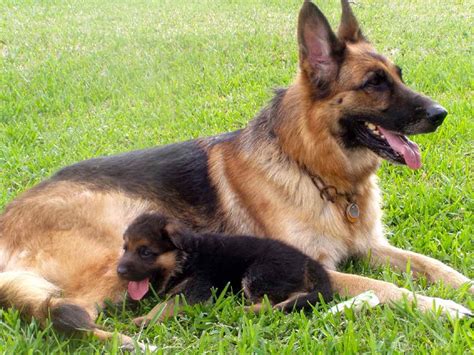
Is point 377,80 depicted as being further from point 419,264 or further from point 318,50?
point 419,264

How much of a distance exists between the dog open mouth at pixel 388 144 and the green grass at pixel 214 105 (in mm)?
803

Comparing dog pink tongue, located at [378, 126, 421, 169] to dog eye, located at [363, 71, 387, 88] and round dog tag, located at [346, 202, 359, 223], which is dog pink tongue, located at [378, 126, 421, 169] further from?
round dog tag, located at [346, 202, 359, 223]

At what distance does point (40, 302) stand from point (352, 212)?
234 cm

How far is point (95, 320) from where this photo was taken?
3.62 metres

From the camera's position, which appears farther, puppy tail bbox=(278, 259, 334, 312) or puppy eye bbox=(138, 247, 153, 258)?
puppy eye bbox=(138, 247, 153, 258)

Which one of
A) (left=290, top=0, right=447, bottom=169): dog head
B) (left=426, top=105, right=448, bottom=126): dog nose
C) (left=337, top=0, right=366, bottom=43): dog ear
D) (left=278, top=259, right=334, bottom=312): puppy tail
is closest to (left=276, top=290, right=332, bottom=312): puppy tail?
(left=278, top=259, right=334, bottom=312): puppy tail

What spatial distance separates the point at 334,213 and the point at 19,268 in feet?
7.59

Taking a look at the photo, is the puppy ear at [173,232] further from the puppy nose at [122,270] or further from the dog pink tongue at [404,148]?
the dog pink tongue at [404,148]

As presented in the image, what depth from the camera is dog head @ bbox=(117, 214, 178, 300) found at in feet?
12.7

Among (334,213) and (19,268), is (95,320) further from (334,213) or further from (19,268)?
(334,213)

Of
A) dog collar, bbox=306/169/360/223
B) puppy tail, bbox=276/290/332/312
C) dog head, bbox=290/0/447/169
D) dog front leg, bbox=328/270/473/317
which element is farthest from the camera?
dog collar, bbox=306/169/360/223

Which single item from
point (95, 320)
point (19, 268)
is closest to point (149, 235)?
point (95, 320)

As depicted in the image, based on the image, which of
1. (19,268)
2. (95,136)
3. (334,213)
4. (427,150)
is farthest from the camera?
(95,136)

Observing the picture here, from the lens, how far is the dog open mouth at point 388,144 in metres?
4.05
